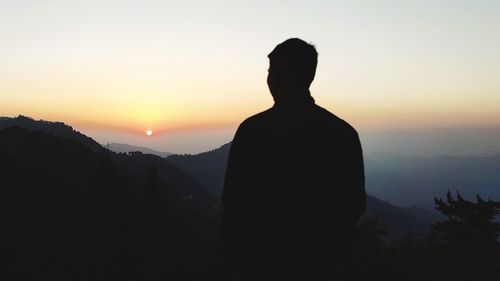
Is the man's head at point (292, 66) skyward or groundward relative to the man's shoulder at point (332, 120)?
skyward

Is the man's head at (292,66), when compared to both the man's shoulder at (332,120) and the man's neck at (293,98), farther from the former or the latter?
the man's shoulder at (332,120)

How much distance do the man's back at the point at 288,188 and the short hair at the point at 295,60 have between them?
6.3 inches

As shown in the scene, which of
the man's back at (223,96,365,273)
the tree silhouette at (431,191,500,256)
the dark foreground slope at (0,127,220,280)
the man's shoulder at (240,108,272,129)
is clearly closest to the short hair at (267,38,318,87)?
the man's back at (223,96,365,273)

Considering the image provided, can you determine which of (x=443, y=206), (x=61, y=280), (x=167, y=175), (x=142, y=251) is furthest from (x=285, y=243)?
(x=167, y=175)

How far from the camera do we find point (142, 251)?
30328 millimetres

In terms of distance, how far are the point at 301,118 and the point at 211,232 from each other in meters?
101

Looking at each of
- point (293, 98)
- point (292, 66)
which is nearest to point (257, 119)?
point (293, 98)

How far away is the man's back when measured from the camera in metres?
2.63

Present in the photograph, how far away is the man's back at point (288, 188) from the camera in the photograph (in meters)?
2.63

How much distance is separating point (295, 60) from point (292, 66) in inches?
1.7

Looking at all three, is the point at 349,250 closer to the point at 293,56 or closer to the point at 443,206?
the point at 293,56

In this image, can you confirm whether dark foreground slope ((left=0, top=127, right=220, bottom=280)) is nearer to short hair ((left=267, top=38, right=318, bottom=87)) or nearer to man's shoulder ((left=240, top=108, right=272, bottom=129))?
man's shoulder ((left=240, top=108, right=272, bottom=129))

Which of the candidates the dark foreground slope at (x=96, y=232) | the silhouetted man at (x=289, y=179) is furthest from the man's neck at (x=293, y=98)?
the dark foreground slope at (x=96, y=232)

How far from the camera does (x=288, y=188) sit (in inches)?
103
